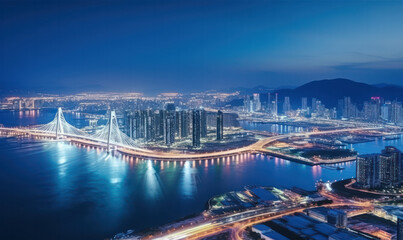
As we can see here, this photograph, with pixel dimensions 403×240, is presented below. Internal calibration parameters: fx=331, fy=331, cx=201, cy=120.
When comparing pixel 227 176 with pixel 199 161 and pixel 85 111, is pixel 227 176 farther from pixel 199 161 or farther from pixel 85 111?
pixel 85 111

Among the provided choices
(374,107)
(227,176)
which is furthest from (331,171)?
(374,107)

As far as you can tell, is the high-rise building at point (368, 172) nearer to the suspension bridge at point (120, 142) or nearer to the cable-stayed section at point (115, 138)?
the suspension bridge at point (120, 142)

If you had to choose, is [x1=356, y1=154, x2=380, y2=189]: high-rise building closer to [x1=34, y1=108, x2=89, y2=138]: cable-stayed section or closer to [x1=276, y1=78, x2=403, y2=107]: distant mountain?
[x1=34, y1=108, x2=89, y2=138]: cable-stayed section

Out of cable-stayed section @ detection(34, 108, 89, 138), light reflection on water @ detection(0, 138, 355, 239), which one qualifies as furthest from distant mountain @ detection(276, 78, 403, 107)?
cable-stayed section @ detection(34, 108, 89, 138)

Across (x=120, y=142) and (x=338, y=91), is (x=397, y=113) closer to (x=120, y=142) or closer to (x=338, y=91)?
(x=338, y=91)

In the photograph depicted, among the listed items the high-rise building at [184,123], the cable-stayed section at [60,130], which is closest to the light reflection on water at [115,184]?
the cable-stayed section at [60,130]

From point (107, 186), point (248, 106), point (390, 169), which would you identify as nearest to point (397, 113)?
point (248, 106)

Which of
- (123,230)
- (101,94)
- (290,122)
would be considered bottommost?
(123,230)
